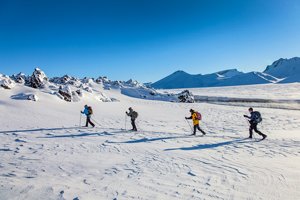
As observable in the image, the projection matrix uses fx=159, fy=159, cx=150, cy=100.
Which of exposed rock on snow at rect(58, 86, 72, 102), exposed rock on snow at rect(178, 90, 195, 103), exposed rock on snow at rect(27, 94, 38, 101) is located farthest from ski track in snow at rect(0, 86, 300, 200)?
exposed rock on snow at rect(178, 90, 195, 103)

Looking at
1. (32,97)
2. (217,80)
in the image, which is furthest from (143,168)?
(217,80)

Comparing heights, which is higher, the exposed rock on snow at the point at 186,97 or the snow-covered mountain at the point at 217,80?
the snow-covered mountain at the point at 217,80

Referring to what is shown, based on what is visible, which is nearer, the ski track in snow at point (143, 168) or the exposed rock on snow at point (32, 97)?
the ski track in snow at point (143, 168)

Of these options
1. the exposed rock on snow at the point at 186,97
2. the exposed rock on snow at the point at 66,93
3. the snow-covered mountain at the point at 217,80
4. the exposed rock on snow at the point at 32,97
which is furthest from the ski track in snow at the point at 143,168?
the snow-covered mountain at the point at 217,80

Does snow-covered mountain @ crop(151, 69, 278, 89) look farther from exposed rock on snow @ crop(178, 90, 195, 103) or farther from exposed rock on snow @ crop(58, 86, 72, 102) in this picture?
exposed rock on snow @ crop(58, 86, 72, 102)

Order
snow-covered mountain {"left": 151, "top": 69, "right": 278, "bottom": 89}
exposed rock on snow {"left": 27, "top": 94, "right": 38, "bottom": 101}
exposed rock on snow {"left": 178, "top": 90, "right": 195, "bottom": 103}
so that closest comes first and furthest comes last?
exposed rock on snow {"left": 27, "top": 94, "right": 38, "bottom": 101}, exposed rock on snow {"left": 178, "top": 90, "right": 195, "bottom": 103}, snow-covered mountain {"left": 151, "top": 69, "right": 278, "bottom": 89}

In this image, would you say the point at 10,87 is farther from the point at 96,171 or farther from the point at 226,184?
the point at 226,184

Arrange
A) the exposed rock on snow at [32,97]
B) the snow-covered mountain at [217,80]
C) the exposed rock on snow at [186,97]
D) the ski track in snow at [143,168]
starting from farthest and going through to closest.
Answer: the snow-covered mountain at [217,80], the exposed rock on snow at [186,97], the exposed rock on snow at [32,97], the ski track in snow at [143,168]

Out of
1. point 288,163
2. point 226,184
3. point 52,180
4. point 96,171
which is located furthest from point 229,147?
point 52,180

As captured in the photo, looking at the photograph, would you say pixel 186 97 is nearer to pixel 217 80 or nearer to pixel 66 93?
pixel 66 93

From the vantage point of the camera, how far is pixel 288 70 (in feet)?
600

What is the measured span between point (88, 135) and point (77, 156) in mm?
3229

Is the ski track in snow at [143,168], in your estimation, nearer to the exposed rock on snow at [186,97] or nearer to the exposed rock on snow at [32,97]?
the exposed rock on snow at [32,97]

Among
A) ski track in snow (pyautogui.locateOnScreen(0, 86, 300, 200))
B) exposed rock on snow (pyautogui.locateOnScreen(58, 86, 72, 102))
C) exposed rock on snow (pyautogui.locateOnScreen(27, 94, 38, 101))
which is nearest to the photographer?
ski track in snow (pyautogui.locateOnScreen(0, 86, 300, 200))
